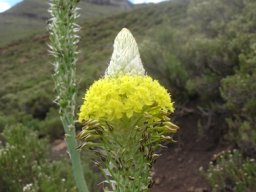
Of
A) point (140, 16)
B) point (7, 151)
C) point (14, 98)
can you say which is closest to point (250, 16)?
point (7, 151)

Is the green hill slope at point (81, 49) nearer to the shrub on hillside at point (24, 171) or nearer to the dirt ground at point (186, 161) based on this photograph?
the dirt ground at point (186, 161)

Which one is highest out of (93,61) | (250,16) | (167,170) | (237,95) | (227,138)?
(250,16)

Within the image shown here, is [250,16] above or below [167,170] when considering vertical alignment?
above

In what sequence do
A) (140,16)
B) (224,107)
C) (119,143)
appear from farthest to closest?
1. (140,16)
2. (224,107)
3. (119,143)

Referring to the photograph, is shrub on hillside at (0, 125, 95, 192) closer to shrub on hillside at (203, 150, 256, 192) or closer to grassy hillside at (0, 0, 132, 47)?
shrub on hillside at (203, 150, 256, 192)

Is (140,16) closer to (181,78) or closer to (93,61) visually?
(93,61)

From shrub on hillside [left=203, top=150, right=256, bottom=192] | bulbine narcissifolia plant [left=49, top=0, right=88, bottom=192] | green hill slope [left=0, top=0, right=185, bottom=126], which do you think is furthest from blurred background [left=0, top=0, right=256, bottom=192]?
green hill slope [left=0, top=0, right=185, bottom=126]

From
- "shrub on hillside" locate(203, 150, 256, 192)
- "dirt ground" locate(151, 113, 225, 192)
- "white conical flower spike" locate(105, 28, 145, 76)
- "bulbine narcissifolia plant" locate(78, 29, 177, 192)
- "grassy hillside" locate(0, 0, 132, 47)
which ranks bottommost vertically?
"grassy hillside" locate(0, 0, 132, 47)

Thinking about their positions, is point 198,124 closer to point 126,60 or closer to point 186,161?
point 186,161
